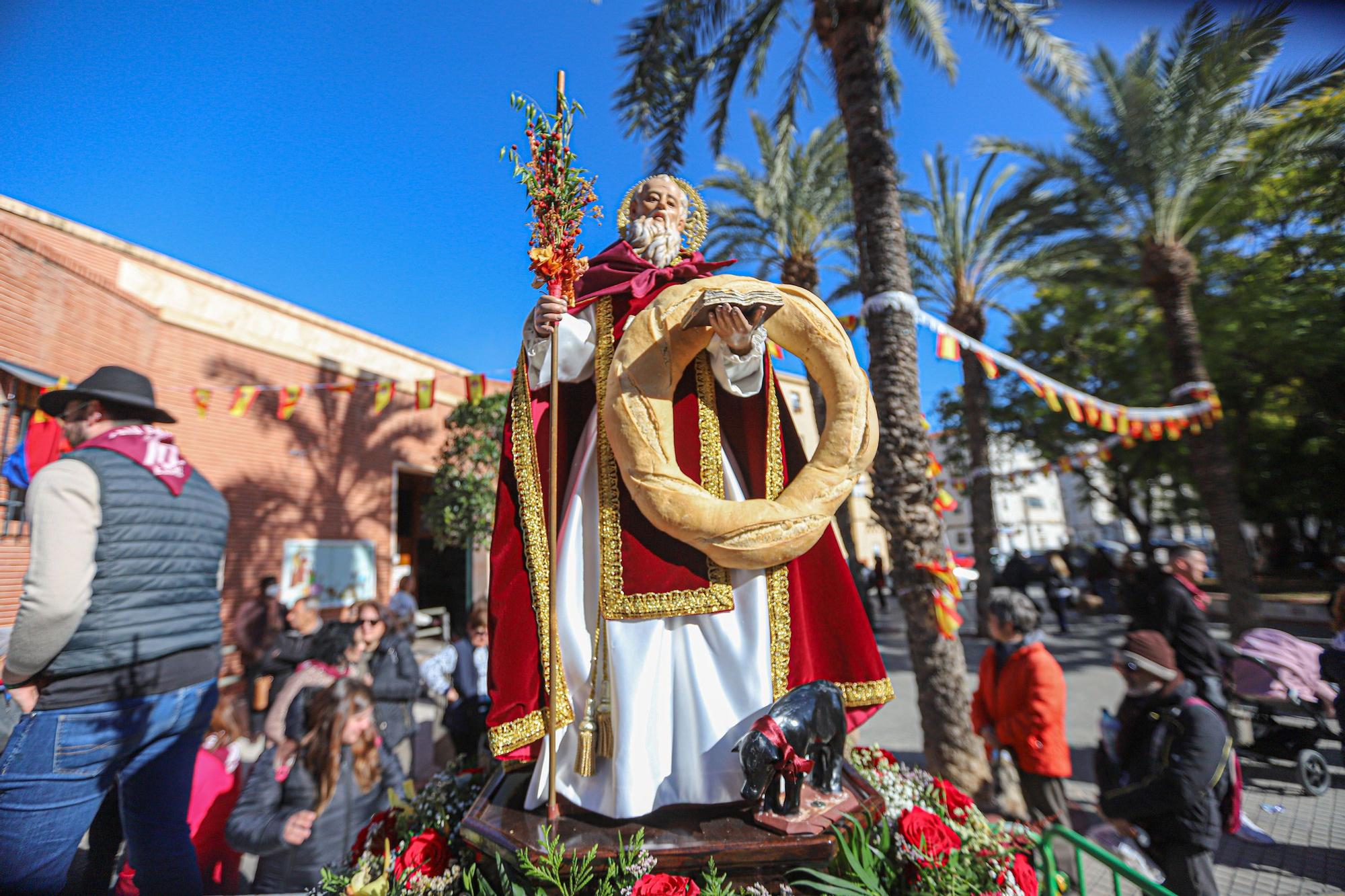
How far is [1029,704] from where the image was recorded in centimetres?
416

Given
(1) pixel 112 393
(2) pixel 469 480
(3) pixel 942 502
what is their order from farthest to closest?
(2) pixel 469 480, (3) pixel 942 502, (1) pixel 112 393

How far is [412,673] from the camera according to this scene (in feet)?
16.0

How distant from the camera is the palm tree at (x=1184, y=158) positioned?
9.00 meters

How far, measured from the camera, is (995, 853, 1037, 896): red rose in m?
2.00

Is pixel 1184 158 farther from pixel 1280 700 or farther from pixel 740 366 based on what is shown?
pixel 740 366

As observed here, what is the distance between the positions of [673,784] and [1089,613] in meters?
17.8

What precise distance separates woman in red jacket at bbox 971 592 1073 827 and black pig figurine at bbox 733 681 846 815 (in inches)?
94.8

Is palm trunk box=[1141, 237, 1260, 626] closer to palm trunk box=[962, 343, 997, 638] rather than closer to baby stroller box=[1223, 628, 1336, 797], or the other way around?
palm trunk box=[962, 343, 997, 638]

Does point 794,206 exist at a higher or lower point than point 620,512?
higher

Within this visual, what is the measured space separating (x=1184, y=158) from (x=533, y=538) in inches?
479

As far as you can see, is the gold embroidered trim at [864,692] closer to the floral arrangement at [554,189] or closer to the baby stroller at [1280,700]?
the floral arrangement at [554,189]

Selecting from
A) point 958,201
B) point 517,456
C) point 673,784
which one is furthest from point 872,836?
point 958,201

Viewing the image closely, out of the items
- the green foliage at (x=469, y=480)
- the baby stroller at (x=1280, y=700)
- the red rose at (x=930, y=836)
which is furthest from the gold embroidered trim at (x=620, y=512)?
the green foliage at (x=469, y=480)

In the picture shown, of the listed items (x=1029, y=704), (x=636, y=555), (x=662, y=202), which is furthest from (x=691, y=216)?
(x=1029, y=704)
